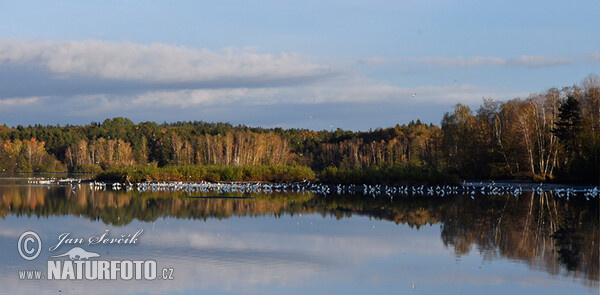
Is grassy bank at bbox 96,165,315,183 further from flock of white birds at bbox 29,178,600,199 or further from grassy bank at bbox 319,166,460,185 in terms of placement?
grassy bank at bbox 319,166,460,185

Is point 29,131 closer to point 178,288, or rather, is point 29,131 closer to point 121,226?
point 121,226

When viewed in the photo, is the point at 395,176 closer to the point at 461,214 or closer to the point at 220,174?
the point at 220,174

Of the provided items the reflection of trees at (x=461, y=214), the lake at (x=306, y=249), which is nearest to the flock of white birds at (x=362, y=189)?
the reflection of trees at (x=461, y=214)

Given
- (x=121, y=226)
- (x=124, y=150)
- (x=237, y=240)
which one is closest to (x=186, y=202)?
(x=121, y=226)

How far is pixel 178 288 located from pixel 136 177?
125 feet

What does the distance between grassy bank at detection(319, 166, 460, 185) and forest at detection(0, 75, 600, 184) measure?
89mm

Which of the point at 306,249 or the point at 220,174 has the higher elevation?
the point at 220,174

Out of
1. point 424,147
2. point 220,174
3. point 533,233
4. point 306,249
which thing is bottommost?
point 306,249

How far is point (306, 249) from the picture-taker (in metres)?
14.1

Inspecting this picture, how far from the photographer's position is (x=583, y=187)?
3881cm

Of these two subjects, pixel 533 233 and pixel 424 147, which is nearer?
pixel 533 233

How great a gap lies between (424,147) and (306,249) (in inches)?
2764

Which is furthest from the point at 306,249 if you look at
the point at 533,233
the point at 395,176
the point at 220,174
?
the point at 220,174

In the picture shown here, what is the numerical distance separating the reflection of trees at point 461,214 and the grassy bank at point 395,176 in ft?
33.0
